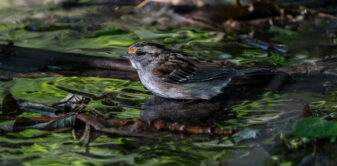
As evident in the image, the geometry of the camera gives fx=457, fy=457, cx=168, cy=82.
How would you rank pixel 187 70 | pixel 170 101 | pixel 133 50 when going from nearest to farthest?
pixel 170 101
pixel 187 70
pixel 133 50

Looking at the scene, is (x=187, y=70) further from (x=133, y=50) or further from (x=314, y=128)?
(x=314, y=128)

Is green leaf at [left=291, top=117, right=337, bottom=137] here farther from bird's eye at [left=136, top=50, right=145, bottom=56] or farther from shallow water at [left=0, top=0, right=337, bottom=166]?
bird's eye at [left=136, top=50, right=145, bottom=56]

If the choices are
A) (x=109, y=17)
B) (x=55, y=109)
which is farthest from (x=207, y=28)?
(x=55, y=109)

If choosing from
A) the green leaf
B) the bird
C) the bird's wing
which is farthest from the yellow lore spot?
the green leaf

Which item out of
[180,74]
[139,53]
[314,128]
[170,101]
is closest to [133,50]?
[139,53]

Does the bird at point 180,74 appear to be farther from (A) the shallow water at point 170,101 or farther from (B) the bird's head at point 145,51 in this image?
(A) the shallow water at point 170,101

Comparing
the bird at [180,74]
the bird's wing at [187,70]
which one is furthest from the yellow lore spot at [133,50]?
the bird's wing at [187,70]
